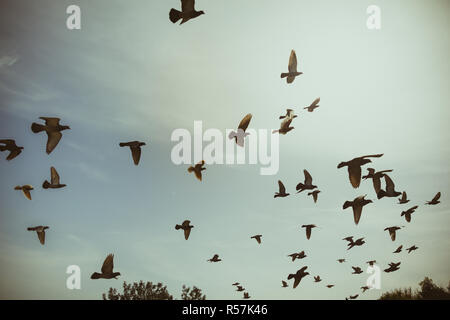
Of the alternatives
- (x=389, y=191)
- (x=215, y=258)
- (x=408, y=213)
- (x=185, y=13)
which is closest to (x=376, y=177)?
(x=389, y=191)

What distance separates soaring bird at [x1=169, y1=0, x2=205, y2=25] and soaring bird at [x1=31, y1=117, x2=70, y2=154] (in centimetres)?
486

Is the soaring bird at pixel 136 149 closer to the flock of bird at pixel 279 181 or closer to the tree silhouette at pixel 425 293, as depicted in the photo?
the flock of bird at pixel 279 181

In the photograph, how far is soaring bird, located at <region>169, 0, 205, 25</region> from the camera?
8820 millimetres

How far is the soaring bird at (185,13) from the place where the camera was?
347 inches

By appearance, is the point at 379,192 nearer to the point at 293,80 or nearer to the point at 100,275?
the point at 293,80

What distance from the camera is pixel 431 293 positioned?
25.0 metres

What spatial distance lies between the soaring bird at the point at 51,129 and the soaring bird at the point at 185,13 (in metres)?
4.86

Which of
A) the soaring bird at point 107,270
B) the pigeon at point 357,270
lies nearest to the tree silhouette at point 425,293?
the pigeon at point 357,270

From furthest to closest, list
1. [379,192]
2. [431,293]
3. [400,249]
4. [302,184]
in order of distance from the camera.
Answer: [431,293]
[400,249]
[302,184]
[379,192]

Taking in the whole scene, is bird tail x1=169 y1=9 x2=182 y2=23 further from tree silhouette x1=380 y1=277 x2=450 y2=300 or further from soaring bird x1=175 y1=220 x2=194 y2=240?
tree silhouette x1=380 y1=277 x2=450 y2=300

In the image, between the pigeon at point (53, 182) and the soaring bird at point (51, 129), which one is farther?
the pigeon at point (53, 182)
